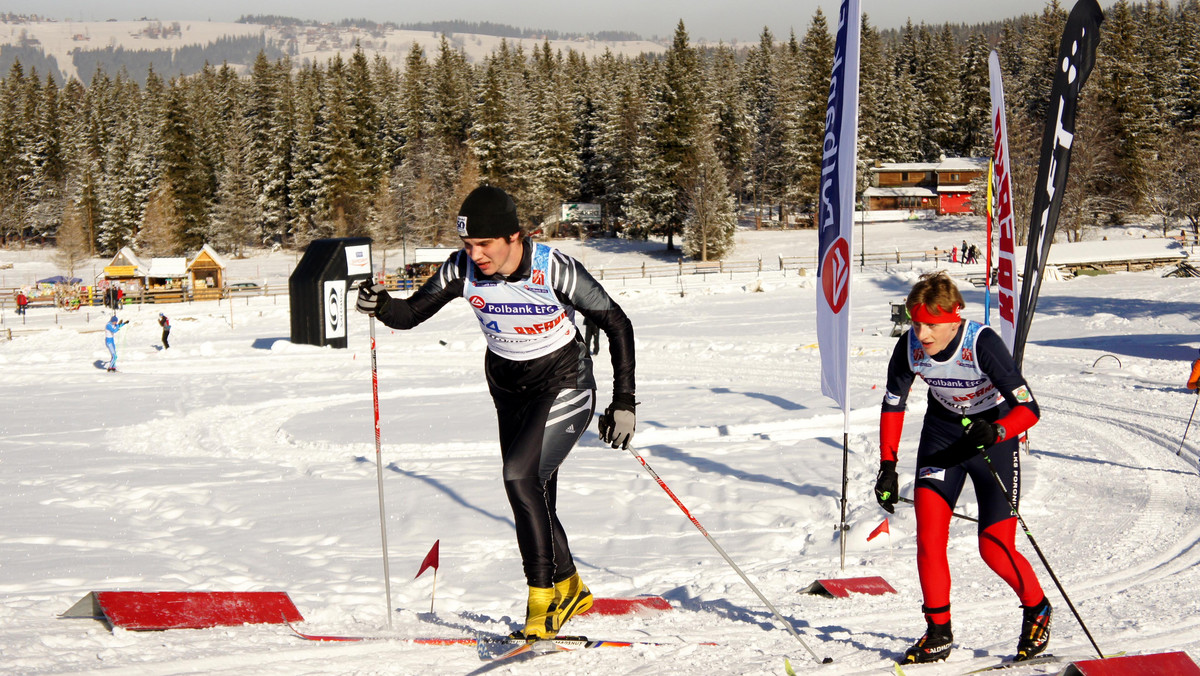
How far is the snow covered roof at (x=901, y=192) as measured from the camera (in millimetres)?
73812

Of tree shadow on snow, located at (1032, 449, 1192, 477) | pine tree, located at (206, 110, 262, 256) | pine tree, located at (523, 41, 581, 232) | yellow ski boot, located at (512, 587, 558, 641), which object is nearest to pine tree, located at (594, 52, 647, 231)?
pine tree, located at (523, 41, 581, 232)

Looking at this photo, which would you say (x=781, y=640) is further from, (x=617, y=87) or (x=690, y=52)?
(x=617, y=87)

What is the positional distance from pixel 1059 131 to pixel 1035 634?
6573 millimetres

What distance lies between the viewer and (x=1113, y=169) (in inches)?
2534

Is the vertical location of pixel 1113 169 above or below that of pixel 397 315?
above

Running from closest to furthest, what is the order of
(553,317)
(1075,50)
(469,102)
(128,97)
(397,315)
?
(553,317) → (397,315) → (1075,50) → (469,102) → (128,97)

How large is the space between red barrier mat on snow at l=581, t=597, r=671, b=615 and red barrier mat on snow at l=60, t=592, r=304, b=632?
171cm

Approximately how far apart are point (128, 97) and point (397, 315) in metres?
97.5

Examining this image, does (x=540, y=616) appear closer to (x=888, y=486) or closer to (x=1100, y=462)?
(x=888, y=486)

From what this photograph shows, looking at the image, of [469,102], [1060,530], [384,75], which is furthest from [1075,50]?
[384,75]

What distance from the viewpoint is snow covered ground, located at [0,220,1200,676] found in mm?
4527

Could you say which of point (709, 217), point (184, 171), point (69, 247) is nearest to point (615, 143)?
point (709, 217)

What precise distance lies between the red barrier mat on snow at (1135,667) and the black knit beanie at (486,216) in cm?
306

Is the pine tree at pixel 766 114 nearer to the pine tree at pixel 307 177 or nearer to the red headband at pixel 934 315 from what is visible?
the pine tree at pixel 307 177
